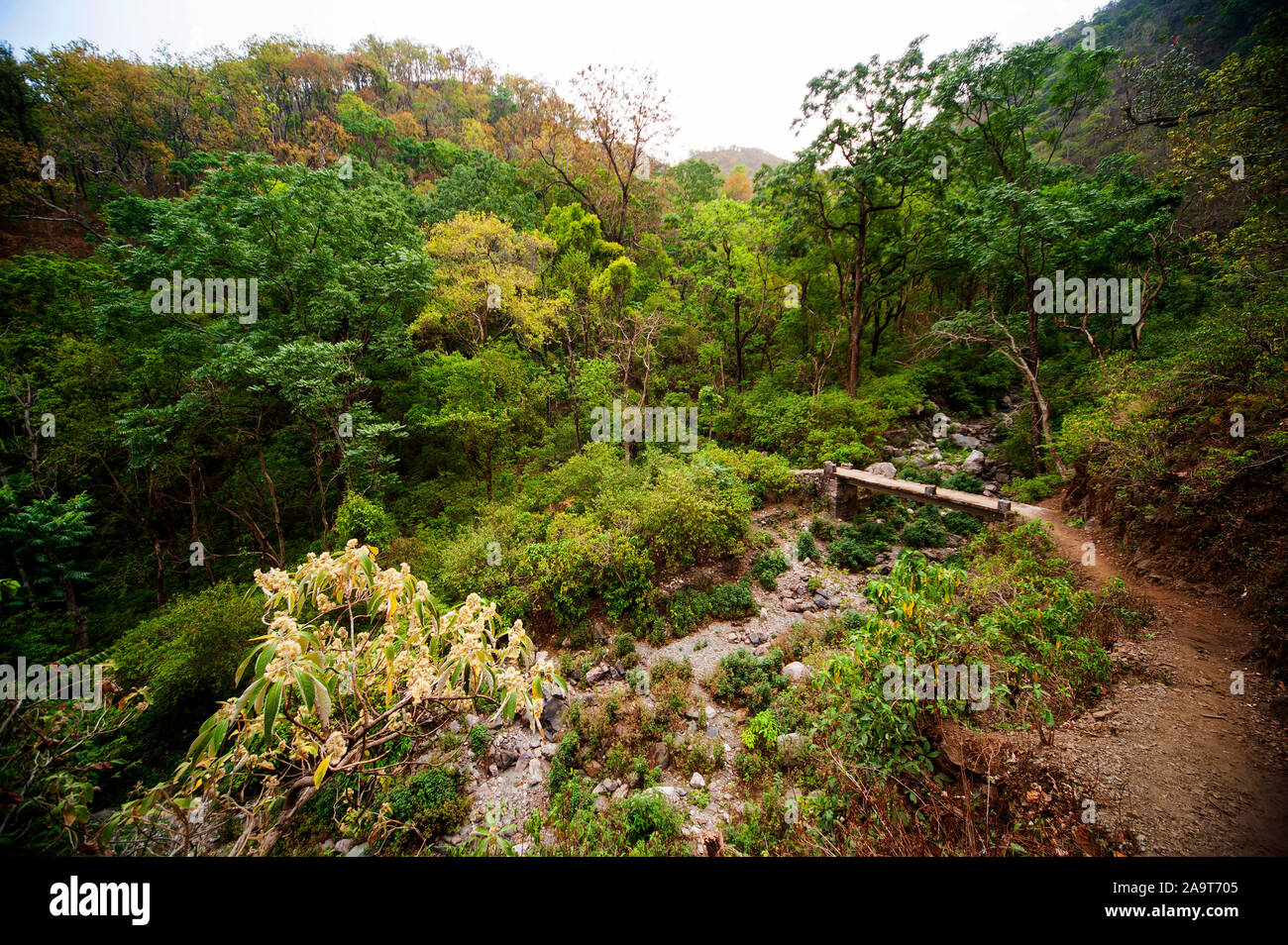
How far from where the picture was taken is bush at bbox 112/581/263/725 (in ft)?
29.6

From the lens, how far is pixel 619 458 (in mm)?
14719

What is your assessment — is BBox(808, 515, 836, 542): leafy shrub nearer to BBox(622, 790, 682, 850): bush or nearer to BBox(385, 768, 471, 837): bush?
BBox(622, 790, 682, 850): bush

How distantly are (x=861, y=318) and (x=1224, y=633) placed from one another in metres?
15.7

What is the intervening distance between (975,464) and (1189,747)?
11605 mm

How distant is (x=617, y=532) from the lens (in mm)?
10500

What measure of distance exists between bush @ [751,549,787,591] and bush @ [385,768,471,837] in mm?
7361

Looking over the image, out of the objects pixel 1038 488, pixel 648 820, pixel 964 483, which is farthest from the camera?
pixel 964 483

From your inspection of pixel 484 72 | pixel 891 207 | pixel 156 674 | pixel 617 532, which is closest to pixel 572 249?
→ pixel 891 207

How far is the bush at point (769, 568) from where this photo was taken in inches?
407

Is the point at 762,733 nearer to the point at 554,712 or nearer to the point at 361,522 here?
the point at 554,712

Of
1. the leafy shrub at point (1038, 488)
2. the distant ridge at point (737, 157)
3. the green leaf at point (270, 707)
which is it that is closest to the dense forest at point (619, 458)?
the green leaf at point (270, 707)

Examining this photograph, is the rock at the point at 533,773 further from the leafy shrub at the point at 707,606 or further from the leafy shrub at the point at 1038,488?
the leafy shrub at the point at 1038,488

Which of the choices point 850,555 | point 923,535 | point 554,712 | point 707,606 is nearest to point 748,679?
point 707,606
